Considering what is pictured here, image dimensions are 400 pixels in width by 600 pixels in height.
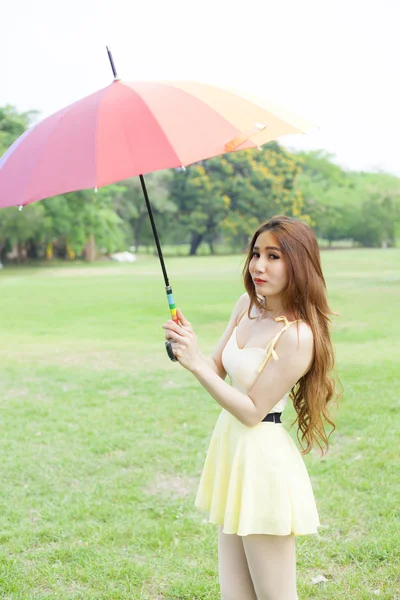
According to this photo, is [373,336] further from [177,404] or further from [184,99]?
[184,99]

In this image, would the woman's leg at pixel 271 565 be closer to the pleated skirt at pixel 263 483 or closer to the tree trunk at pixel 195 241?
the pleated skirt at pixel 263 483

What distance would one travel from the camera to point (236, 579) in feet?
8.12

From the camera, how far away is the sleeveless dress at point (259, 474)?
2.27m

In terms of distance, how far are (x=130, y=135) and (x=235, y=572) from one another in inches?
60.0

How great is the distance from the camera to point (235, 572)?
8.14ft

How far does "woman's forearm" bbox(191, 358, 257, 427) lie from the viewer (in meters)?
2.21

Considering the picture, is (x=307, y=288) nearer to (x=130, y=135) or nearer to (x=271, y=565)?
(x=130, y=135)

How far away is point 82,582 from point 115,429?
2592 mm

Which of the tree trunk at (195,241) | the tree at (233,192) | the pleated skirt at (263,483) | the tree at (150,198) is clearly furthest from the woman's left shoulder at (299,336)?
the tree trunk at (195,241)

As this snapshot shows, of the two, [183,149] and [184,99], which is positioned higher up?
[184,99]

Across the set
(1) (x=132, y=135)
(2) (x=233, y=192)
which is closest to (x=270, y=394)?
(1) (x=132, y=135)

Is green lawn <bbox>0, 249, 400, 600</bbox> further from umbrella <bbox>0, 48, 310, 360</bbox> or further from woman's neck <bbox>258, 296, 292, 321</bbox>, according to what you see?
umbrella <bbox>0, 48, 310, 360</bbox>

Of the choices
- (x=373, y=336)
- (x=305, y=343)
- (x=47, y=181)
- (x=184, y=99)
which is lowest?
(x=373, y=336)

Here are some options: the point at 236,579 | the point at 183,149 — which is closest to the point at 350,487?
the point at 236,579
